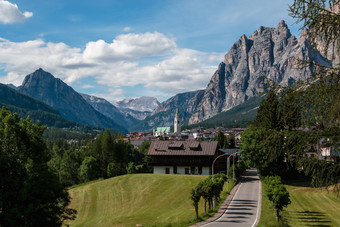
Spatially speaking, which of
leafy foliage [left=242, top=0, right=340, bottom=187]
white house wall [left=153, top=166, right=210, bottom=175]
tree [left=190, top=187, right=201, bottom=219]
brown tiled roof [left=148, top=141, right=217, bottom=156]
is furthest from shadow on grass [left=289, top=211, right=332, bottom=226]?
white house wall [left=153, top=166, right=210, bottom=175]

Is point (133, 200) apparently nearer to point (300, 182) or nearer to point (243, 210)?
point (243, 210)

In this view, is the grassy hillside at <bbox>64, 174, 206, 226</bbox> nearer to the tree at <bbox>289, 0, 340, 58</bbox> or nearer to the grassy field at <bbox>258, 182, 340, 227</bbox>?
the grassy field at <bbox>258, 182, 340, 227</bbox>

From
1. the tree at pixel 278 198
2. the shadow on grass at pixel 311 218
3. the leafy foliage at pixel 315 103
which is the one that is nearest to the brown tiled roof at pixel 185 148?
the shadow on grass at pixel 311 218

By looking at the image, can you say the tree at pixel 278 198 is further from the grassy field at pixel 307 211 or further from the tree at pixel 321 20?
the tree at pixel 321 20

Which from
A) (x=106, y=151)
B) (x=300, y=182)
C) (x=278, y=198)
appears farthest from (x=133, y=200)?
(x=106, y=151)

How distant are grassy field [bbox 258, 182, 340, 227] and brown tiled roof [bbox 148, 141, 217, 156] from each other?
27.8m

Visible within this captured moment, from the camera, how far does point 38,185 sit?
2700 centimetres

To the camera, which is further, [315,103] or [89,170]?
[89,170]

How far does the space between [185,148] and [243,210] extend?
44144 millimetres

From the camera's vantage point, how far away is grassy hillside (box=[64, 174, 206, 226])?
153 feet

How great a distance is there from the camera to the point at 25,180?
83.4 feet

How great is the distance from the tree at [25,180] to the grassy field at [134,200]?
613 inches

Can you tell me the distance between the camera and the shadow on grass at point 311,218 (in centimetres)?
3544

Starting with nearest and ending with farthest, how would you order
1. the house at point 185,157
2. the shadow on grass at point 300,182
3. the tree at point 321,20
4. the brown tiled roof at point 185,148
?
the tree at point 321,20 → the shadow on grass at point 300,182 → the house at point 185,157 → the brown tiled roof at point 185,148
